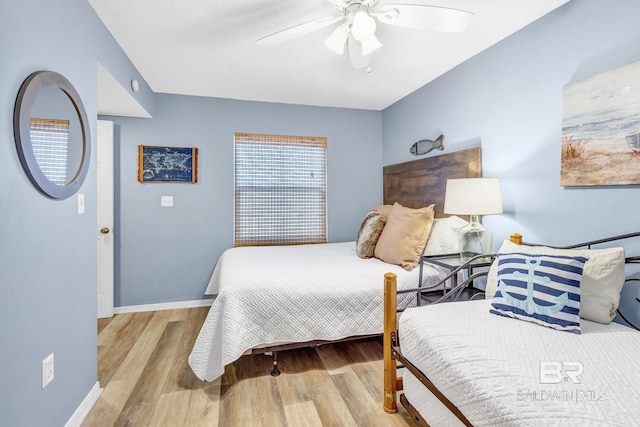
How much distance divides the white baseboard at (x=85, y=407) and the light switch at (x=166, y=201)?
1966mm

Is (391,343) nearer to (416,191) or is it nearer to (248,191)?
(416,191)

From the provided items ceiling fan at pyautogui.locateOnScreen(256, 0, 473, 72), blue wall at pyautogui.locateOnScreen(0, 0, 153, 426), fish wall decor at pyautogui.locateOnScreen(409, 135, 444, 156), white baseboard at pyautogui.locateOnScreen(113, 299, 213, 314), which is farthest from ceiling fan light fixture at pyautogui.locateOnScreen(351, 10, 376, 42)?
white baseboard at pyautogui.locateOnScreen(113, 299, 213, 314)

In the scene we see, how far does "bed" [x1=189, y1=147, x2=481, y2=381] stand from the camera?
2.05 meters

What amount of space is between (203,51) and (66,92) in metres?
1.23

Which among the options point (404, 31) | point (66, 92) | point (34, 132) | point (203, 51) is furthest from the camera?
point (203, 51)

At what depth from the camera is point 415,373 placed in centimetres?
154

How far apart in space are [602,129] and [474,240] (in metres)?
1.07

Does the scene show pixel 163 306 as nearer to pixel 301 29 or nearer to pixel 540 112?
pixel 301 29

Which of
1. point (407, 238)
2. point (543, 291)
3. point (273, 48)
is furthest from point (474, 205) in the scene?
point (273, 48)

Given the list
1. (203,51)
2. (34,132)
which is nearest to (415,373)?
(34,132)

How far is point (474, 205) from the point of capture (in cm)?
229

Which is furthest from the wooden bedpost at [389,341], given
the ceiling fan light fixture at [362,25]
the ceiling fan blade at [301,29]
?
the ceiling fan blade at [301,29]

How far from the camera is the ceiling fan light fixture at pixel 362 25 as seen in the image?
5.55 feet

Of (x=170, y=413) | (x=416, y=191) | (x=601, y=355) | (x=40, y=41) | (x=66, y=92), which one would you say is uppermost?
(x=40, y=41)
